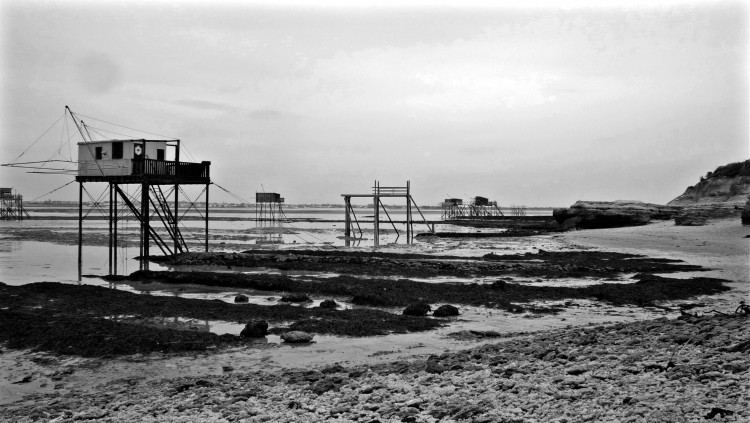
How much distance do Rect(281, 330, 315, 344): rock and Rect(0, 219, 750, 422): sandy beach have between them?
34 cm

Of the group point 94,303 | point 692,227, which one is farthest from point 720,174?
point 94,303

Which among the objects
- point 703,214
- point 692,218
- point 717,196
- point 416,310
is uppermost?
point 717,196

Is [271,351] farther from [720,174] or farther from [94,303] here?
[720,174]

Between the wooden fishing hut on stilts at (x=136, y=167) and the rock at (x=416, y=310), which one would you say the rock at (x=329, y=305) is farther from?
the wooden fishing hut on stilts at (x=136, y=167)

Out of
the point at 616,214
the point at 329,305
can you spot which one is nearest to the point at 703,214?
the point at 616,214

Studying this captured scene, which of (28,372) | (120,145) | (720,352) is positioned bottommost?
(28,372)

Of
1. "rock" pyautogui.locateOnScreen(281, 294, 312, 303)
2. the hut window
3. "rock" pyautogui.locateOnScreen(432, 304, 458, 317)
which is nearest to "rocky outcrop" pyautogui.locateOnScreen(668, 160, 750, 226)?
"rock" pyautogui.locateOnScreen(432, 304, 458, 317)

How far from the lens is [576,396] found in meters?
7.63

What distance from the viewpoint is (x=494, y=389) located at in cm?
832

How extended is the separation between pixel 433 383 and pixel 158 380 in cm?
479

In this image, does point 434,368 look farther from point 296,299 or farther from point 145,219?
point 145,219

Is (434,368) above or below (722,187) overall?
below

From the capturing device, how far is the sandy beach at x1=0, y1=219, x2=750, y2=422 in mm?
7359

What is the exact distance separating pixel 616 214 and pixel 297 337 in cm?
5519
